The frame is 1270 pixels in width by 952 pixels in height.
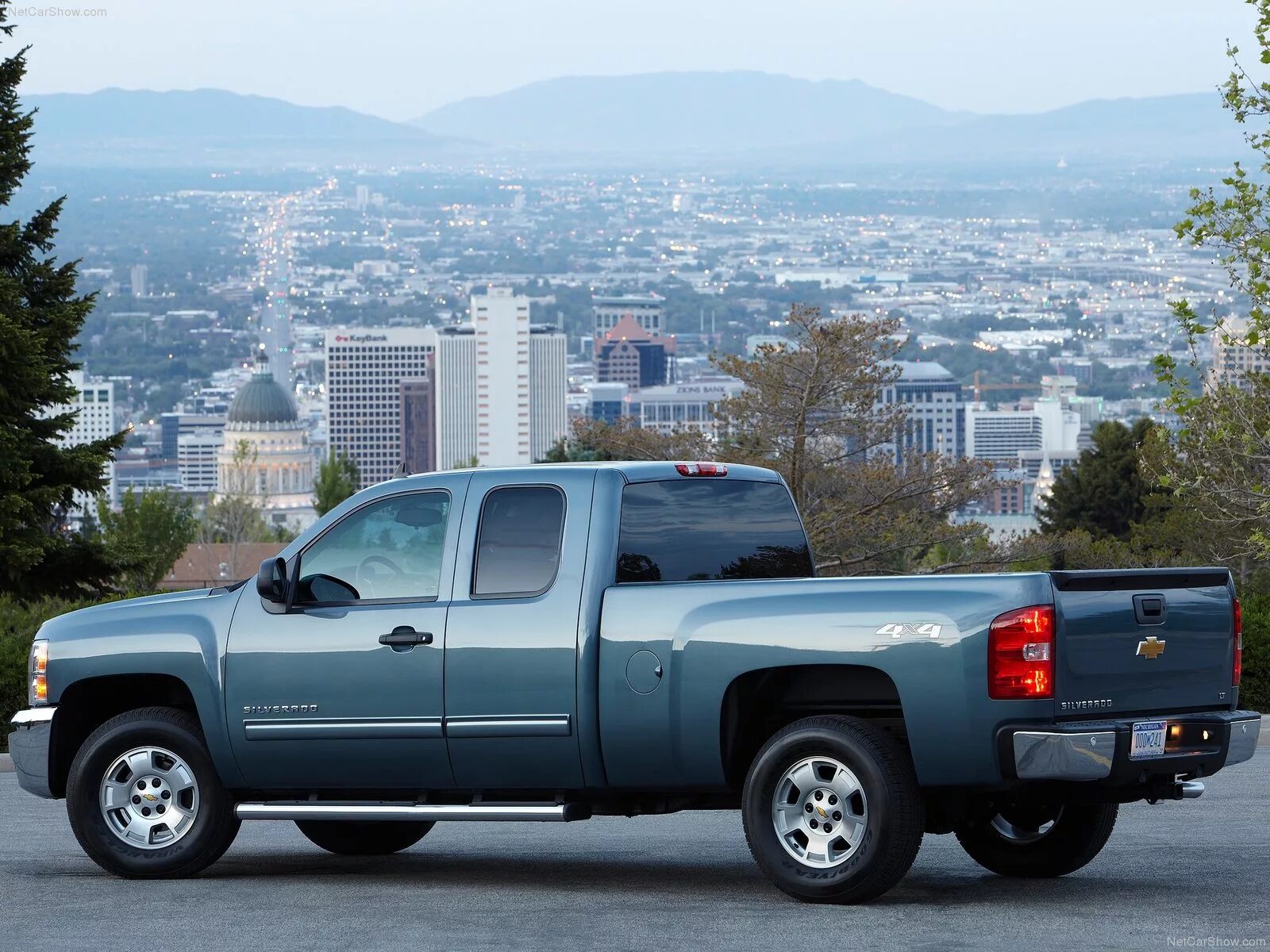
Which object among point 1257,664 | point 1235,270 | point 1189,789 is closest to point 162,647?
point 1189,789

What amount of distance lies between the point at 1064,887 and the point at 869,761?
146 cm

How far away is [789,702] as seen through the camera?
902 cm

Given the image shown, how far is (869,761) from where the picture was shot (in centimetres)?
828

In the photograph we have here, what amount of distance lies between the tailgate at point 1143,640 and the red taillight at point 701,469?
2.02 m

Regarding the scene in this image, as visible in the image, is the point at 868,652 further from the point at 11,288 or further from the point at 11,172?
the point at 11,172

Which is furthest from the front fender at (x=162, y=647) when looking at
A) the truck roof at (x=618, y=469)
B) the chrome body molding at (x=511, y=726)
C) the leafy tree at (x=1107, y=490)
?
the leafy tree at (x=1107, y=490)

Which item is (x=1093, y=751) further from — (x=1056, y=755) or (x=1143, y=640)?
(x=1143, y=640)

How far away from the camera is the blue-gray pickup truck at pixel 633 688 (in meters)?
8.20

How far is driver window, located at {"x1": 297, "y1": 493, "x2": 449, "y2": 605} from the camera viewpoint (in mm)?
9469

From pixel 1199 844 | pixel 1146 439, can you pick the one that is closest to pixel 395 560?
pixel 1199 844

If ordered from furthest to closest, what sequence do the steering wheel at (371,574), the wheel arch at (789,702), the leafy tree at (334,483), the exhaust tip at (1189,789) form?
the leafy tree at (334,483) → the steering wheel at (371,574) → the wheel arch at (789,702) → the exhaust tip at (1189,789)

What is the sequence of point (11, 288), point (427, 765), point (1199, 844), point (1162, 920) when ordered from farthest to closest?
point (11, 288), point (1199, 844), point (427, 765), point (1162, 920)

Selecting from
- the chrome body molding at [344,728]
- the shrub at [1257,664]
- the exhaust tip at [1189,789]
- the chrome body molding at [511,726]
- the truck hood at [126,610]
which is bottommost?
A: the shrub at [1257,664]

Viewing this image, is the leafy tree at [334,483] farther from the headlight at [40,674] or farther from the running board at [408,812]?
the running board at [408,812]
